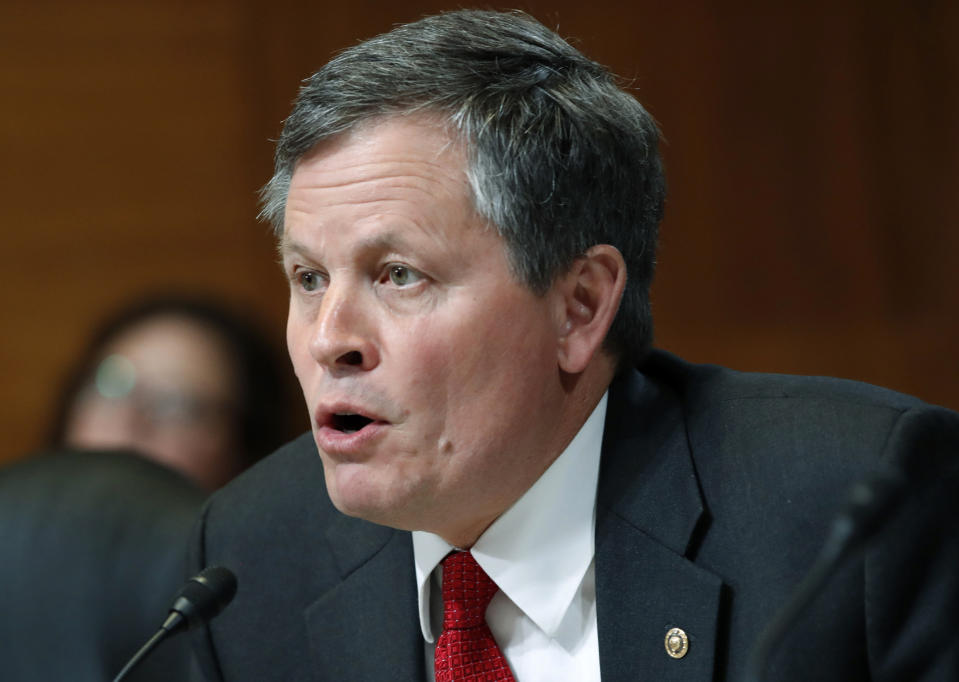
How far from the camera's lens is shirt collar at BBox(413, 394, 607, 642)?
1775 millimetres

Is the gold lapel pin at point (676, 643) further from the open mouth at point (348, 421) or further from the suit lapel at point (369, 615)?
the open mouth at point (348, 421)

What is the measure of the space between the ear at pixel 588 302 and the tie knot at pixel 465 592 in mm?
320

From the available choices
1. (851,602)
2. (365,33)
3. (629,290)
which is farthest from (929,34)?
(851,602)

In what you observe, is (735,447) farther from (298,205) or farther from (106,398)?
(106,398)

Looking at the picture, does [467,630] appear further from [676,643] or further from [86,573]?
[86,573]

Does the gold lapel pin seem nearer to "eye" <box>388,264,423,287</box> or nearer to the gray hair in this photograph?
the gray hair

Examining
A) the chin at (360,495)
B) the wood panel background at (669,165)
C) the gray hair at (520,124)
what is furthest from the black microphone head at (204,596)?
the wood panel background at (669,165)

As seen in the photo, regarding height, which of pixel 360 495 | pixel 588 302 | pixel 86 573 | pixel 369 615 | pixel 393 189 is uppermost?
pixel 393 189

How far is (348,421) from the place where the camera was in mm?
1722

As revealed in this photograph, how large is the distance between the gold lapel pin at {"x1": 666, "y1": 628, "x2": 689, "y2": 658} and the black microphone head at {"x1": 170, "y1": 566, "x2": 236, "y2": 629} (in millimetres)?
581

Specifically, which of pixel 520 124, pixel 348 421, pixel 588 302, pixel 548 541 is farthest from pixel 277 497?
pixel 520 124

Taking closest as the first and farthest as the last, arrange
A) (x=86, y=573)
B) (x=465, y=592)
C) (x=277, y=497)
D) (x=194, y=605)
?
(x=194, y=605)
(x=465, y=592)
(x=277, y=497)
(x=86, y=573)

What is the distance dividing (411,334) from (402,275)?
0.29 feet

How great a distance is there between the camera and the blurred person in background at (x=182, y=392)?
11.7 ft
